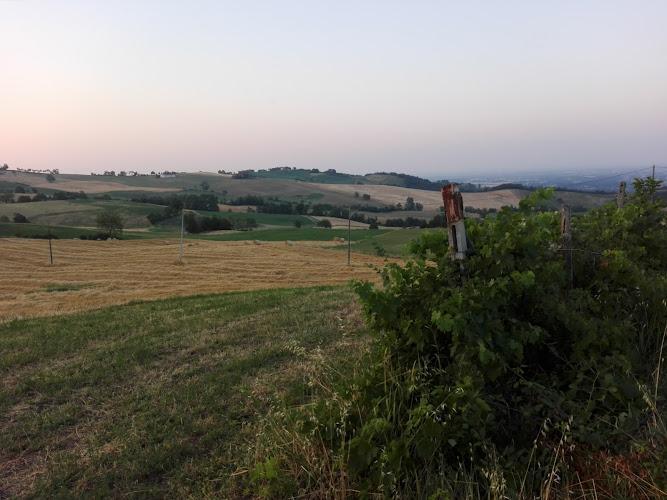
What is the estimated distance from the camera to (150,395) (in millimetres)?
5094

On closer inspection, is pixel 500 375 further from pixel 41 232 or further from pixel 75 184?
pixel 75 184

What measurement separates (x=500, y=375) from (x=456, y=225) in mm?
1027

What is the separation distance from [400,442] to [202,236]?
62.1 metres

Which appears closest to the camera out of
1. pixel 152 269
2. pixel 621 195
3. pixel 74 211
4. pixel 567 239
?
pixel 567 239

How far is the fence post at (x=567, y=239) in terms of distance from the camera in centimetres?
385

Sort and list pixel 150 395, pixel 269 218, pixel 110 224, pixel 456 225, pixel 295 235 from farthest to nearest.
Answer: pixel 269 218
pixel 110 224
pixel 295 235
pixel 150 395
pixel 456 225

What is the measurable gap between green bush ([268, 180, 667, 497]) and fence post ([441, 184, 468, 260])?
10 centimetres

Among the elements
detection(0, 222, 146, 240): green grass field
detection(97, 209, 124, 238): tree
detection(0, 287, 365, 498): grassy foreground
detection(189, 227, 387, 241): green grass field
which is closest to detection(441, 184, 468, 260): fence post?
detection(0, 287, 365, 498): grassy foreground

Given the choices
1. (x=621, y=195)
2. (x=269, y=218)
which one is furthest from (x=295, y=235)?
(x=621, y=195)

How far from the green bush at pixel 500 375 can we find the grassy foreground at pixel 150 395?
34.2 inches

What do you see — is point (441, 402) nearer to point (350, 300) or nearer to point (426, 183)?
point (350, 300)

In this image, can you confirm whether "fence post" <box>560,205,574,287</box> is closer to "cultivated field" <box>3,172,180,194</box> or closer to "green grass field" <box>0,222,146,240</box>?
"green grass field" <box>0,222,146,240</box>

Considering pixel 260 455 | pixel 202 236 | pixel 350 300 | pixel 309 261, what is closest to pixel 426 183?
pixel 202 236

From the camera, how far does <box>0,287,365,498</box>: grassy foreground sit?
11.7 feet
